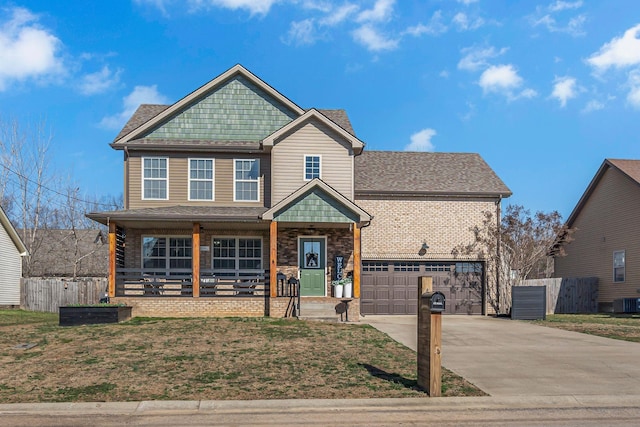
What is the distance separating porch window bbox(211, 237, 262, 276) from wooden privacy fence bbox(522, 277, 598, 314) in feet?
41.0

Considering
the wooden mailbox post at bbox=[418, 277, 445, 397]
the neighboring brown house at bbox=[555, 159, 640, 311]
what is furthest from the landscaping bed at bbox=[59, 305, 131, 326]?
the neighboring brown house at bbox=[555, 159, 640, 311]

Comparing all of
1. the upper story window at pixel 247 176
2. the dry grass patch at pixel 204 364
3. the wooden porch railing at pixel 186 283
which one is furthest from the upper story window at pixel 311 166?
the dry grass patch at pixel 204 364

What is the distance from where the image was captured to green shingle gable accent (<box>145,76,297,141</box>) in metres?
23.9

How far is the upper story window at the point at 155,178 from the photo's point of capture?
918 inches

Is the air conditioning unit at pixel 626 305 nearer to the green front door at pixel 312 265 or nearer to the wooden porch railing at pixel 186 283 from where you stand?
the green front door at pixel 312 265

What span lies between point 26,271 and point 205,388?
120 ft

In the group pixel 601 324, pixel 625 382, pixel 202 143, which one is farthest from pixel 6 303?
pixel 625 382

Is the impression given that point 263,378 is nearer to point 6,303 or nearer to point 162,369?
point 162,369

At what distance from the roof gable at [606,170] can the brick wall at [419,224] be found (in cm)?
716

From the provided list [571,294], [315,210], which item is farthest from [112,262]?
[571,294]

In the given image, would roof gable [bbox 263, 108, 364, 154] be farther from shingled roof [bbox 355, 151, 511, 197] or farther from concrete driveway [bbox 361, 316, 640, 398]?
concrete driveway [bbox 361, 316, 640, 398]

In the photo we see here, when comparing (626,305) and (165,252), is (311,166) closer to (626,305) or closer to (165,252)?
(165,252)

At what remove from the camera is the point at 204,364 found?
11.9 metres

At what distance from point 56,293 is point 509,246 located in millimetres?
21056
